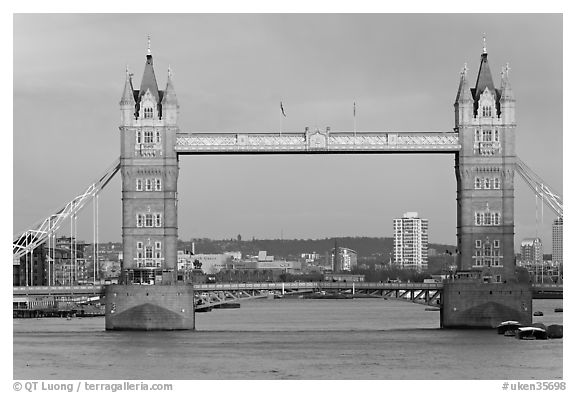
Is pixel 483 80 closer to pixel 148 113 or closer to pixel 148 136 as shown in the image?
pixel 148 113

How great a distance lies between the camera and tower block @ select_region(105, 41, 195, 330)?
404 feet

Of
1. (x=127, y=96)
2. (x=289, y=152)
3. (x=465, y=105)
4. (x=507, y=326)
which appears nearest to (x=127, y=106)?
(x=127, y=96)

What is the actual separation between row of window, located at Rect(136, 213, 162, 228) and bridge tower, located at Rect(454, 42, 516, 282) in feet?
76.7

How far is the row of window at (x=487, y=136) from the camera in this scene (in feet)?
411

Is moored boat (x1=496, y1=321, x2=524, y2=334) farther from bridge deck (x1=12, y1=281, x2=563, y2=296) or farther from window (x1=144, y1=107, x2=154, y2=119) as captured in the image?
window (x1=144, y1=107, x2=154, y2=119)

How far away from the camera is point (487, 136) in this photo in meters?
126

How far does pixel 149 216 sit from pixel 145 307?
7311 mm

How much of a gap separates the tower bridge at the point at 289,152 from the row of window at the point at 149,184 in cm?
8

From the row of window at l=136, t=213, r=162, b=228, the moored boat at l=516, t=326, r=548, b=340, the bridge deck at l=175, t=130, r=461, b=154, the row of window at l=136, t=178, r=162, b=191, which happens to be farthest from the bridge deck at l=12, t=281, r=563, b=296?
the moored boat at l=516, t=326, r=548, b=340

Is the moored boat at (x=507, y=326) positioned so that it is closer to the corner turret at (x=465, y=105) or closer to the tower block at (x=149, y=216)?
the corner turret at (x=465, y=105)

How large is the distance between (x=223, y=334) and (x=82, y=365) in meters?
31.3
